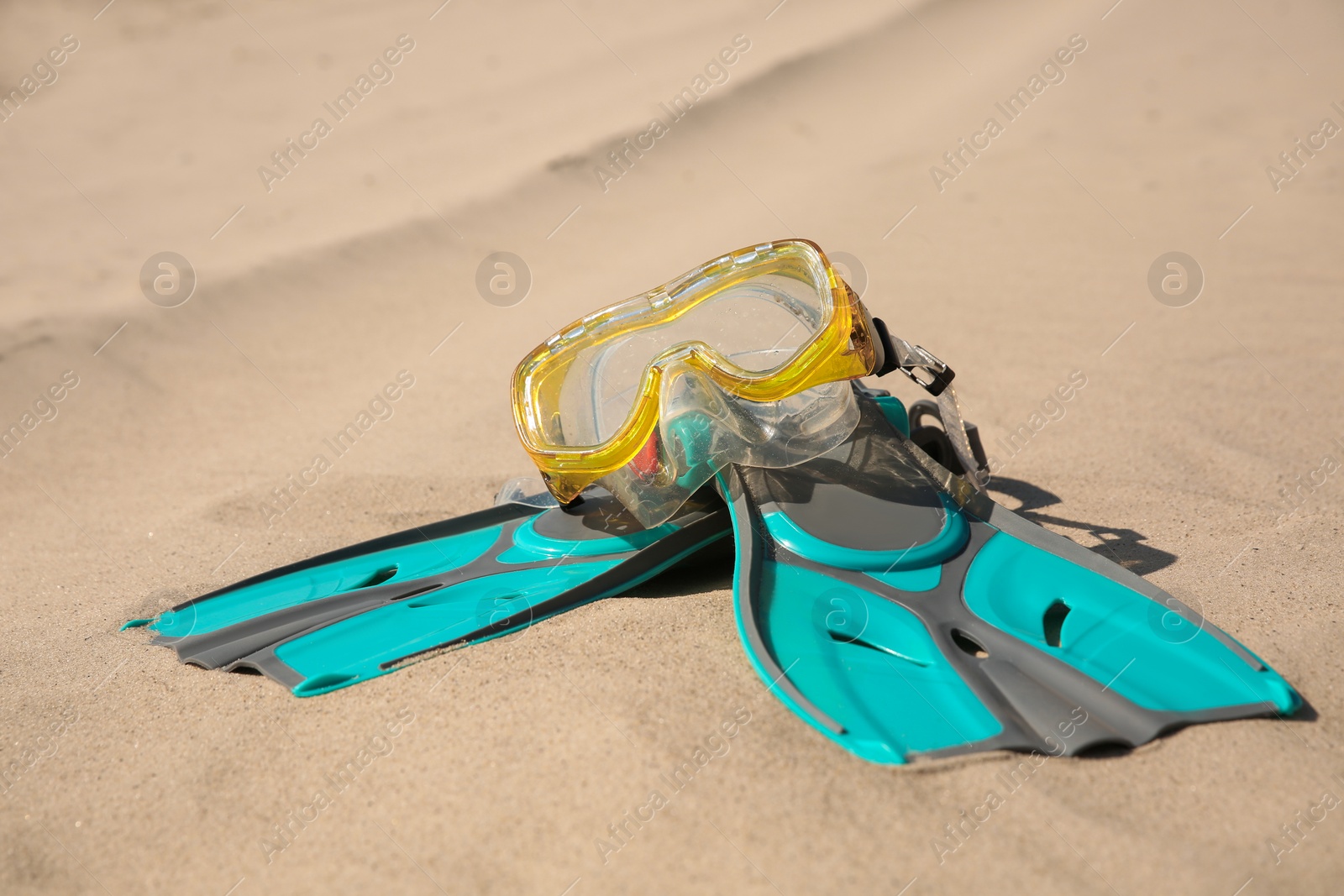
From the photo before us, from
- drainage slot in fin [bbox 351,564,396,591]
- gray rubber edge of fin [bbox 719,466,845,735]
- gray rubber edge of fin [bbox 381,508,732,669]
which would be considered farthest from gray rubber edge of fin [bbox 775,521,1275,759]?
drainage slot in fin [bbox 351,564,396,591]

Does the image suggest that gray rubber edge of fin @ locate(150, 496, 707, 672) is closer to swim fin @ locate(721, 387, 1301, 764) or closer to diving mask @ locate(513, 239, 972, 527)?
diving mask @ locate(513, 239, 972, 527)

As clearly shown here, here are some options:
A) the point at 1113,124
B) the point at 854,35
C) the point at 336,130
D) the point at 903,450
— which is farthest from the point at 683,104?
the point at 903,450

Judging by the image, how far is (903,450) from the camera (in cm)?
242

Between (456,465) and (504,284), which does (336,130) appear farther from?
(456,465)

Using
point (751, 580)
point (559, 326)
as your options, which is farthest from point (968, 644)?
point (559, 326)

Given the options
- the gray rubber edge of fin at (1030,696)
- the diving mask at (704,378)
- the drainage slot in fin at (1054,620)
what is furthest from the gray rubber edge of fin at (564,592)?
the drainage slot in fin at (1054,620)

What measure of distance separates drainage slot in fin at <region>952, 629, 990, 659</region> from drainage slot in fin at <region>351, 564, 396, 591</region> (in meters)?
1.47

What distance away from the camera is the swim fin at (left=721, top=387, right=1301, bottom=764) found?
1.75m

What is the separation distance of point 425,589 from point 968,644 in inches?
52.5

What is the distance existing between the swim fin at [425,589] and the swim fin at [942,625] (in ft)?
0.89

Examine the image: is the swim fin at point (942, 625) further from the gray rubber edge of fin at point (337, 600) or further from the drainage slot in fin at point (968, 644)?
the gray rubber edge of fin at point (337, 600)

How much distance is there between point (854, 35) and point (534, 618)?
968 centimetres

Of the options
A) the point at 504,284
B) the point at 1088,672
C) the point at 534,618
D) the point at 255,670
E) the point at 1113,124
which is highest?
the point at 1113,124

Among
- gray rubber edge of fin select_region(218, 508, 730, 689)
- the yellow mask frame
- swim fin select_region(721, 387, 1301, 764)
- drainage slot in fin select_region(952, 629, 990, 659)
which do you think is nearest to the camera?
swim fin select_region(721, 387, 1301, 764)
